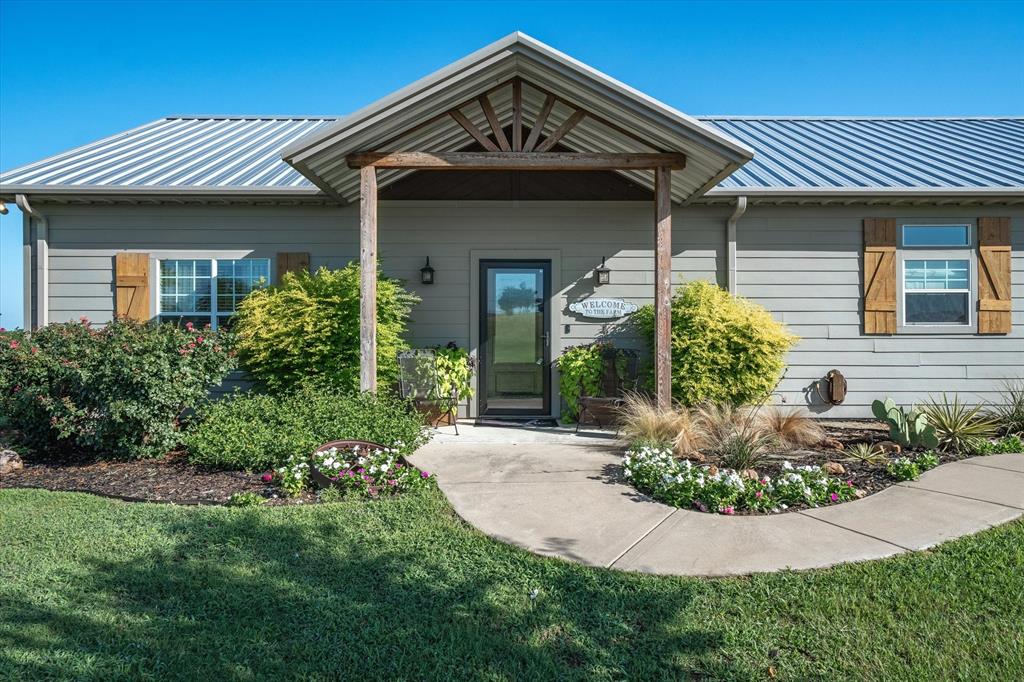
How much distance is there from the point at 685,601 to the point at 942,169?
8.29m

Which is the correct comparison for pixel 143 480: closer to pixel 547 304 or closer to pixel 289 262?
pixel 289 262

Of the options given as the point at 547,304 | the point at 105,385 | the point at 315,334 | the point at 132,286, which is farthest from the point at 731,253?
the point at 132,286

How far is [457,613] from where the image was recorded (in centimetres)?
266

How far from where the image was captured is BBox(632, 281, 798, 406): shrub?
6949 mm

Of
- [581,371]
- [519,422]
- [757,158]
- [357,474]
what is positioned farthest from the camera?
[757,158]

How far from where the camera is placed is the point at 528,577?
2.98m

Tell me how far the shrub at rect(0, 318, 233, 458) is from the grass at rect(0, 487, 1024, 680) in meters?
2.22

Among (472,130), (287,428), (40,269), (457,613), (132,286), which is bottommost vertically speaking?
(457,613)

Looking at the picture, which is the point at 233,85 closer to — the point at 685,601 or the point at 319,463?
the point at 319,463

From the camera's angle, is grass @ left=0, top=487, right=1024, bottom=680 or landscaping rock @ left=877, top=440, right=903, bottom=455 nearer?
grass @ left=0, top=487, right=1024, bottom=680

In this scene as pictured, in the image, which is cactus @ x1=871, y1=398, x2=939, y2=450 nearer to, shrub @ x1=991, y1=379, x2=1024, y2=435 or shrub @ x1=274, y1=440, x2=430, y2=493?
shrub @ x1=991, y1=379, x2=1024, y2=435

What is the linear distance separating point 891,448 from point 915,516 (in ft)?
Answer: 7.02

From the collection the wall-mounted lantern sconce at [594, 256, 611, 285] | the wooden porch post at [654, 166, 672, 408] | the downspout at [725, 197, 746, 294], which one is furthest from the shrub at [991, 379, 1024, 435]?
the wall-mounted lantern sconce at [594, 256, 611, 285]

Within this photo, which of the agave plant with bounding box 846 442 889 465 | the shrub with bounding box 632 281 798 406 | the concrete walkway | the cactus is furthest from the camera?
the shrub with bounding box 632 281 798 406
